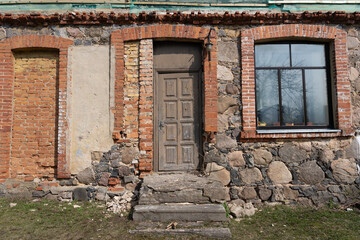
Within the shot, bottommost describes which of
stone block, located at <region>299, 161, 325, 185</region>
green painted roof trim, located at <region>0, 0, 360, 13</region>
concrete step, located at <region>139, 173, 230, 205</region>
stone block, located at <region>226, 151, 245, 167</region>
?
concrete step, located at <region>139, 173, 230, 205</region>

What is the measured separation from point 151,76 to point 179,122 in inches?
47.4

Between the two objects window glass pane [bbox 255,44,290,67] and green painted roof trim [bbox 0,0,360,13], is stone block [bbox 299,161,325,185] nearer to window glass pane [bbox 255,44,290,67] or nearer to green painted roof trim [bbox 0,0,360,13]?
window glass pane [bbox 255,44,290,67]

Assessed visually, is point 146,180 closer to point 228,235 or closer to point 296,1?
point 228,235

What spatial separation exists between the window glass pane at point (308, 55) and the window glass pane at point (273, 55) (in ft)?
0.54

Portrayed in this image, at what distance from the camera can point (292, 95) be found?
5.11 metres

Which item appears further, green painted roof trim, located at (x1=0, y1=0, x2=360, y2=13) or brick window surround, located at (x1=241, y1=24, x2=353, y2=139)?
green painted roof trim, located at (x1=0, y1=0, x2=360, y2=13)

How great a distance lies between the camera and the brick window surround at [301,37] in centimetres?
475

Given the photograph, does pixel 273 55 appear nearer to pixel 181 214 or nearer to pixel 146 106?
pixel 146 106

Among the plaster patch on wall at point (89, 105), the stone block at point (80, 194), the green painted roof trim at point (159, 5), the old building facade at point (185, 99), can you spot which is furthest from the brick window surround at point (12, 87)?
the green painted roof trim at point (159, 5)

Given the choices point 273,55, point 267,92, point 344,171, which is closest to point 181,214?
point 267,92

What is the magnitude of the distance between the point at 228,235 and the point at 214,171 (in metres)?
1.49

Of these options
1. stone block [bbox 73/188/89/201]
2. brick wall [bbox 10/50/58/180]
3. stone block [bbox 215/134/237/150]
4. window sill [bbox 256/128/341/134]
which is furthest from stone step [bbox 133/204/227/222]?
brick wall [bbox 10/50/58/180]

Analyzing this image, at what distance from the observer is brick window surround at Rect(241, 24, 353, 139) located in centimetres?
475

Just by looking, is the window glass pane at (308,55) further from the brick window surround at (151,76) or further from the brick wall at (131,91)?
the brick wall at (131,91)
